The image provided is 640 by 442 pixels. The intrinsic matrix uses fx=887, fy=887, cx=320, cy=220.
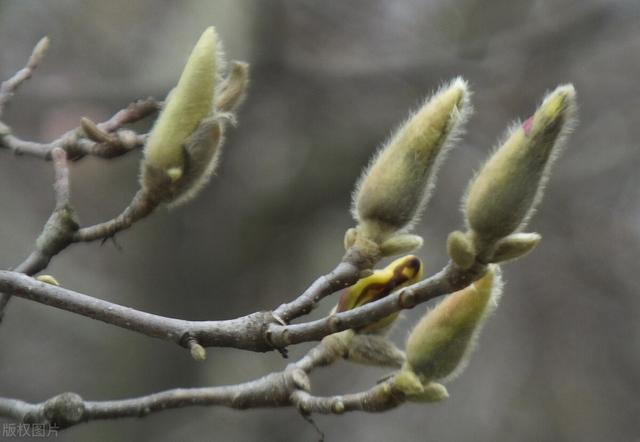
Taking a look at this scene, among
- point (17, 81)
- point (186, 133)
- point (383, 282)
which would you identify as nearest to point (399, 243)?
point (383, 282)

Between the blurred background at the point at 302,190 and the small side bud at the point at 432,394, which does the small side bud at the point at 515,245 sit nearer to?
the small side bud at the point at 432,394

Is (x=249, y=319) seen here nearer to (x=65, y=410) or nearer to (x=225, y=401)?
(x=225, y=401)

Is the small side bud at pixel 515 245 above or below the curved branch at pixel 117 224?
below

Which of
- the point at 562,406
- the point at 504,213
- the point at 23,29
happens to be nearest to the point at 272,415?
the point at 562,406

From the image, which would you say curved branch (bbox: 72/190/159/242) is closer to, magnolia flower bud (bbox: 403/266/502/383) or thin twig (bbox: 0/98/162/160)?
thin twig (bbox: 0/98/162/160)

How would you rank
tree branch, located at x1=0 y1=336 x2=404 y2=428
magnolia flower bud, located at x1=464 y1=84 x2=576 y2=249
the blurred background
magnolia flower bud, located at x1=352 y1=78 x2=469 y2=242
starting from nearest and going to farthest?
magnolia flower bud, located at x1=464 y1=84 x2=576 y2=249 → magnolia flower bud, located at x1=352 y1=78 x2=469 y2=242 → tree branch, located at x1=0 y1=336 x2=404 y2=428 → the blurred background

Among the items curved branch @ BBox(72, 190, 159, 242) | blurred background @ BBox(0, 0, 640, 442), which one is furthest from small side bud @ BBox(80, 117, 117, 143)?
blurred background @ BBox(0, 0, 640, 442)

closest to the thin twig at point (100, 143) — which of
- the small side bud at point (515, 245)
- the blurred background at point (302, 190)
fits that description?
the small side bud at point (515, 245)

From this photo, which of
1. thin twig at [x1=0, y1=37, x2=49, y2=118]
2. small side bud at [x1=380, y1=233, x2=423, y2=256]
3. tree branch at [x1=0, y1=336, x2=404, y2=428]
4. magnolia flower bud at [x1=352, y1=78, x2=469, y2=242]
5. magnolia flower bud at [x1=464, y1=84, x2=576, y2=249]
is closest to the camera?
magnolia flower bud at [x1=464, y1=84, x2=576, y2=249]
